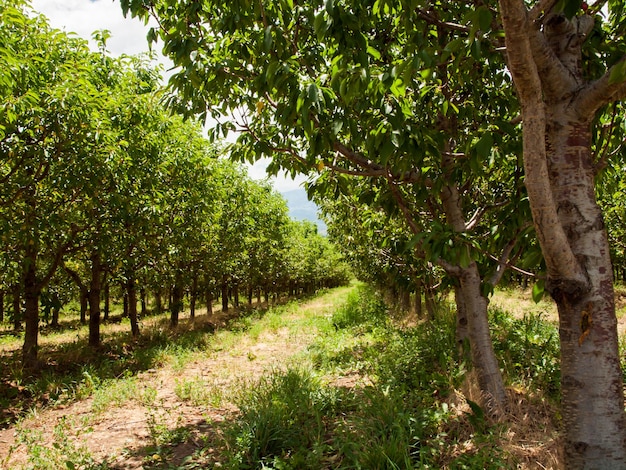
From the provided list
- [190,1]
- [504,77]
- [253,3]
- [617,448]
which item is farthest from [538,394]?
[190,1]

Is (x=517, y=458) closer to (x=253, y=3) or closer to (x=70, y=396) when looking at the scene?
(x=253, y=3)

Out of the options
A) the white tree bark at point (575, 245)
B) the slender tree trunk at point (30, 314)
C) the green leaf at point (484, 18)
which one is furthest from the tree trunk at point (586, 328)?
the slender tree trunk at point (30, 314)

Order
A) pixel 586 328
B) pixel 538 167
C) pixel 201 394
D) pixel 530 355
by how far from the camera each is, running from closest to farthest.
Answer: pixel 538 167 → pixel 586 328 → pixel 530 355 → pixel 201 394

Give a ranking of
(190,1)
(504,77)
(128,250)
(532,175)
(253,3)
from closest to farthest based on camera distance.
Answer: (532,175)
(253,3)
(190,1)
(504,77)
(128,250)

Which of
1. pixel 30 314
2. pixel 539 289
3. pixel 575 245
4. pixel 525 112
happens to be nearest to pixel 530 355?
pixel 539 289

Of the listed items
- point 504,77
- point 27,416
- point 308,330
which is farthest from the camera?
point 308,330

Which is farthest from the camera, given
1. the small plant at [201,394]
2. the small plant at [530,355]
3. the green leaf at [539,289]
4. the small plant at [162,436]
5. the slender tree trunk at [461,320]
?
the small plant at [201,394]

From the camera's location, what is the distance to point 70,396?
720 centimetres

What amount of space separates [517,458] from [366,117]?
3.49 metres

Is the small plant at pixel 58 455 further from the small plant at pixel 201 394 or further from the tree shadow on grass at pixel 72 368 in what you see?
the small plant at pixel 201 394

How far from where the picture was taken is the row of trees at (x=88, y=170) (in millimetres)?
6137

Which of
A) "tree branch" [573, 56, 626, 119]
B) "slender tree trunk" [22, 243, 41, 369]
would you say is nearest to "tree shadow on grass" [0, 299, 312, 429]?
"slender tree trunk" [22, 243, 41, 369]

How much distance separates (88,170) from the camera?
6.83m

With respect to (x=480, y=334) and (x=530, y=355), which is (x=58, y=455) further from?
(x=530, y=355)
